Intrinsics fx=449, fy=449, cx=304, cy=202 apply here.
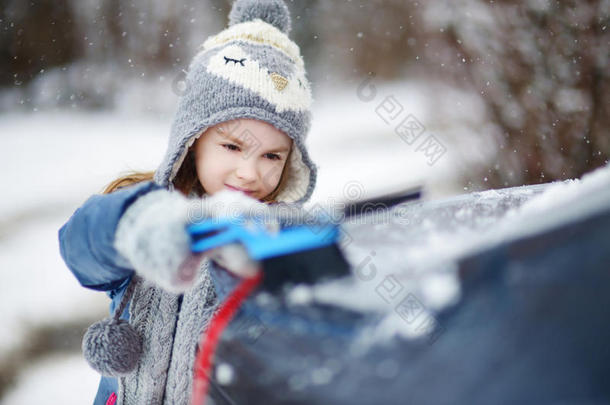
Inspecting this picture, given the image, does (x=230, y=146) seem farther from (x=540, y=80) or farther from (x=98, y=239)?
(x=540, y=80)

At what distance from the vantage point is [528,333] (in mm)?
466

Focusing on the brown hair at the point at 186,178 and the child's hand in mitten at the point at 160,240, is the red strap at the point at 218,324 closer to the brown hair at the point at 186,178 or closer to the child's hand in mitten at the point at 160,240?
the child's hand in mitten at the point at 160,240

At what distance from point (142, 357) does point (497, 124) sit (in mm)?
2128

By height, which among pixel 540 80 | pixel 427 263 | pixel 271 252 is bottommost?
pixel 540 80

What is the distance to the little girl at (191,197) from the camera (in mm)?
577

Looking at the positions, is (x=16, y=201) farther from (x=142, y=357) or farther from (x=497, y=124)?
(x=497, y=124)

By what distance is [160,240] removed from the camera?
0.54 m

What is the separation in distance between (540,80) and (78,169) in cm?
320

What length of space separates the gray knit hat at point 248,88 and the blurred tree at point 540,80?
142 centimetres

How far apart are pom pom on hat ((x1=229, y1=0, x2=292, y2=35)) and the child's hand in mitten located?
2.63ft

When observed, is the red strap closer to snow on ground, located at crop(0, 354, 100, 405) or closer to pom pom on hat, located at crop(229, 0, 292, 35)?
pom pom on hat, located at crop(229, 0, 292, 35)

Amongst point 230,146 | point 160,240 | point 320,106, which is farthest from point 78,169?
point 160,240

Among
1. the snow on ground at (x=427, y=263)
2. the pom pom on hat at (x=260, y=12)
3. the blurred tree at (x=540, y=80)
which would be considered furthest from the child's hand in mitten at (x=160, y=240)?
the blurred tree at (x=540, y=80)

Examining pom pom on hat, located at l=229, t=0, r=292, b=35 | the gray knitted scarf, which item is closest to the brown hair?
the gray knitted scarf
